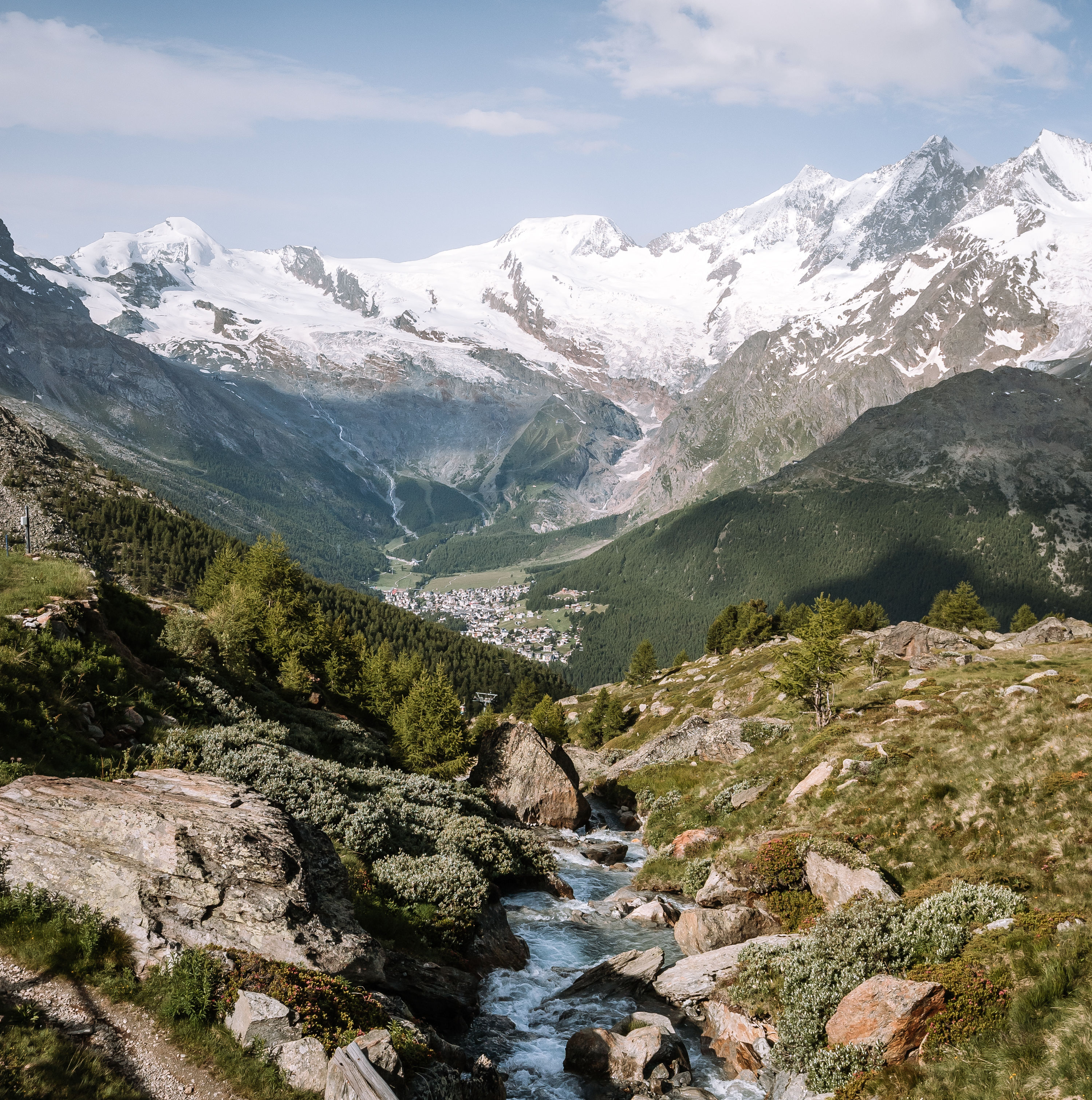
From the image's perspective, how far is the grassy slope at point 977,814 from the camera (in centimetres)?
1588

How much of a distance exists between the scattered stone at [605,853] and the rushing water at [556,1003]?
273 inches

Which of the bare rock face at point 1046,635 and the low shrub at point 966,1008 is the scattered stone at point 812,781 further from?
the bare rock face at point 1046,635

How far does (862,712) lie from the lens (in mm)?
49625

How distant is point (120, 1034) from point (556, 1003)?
16.2 m

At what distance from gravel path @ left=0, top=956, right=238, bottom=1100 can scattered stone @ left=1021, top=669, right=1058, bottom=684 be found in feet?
139

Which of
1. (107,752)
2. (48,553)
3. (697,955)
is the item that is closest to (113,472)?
(48,553)

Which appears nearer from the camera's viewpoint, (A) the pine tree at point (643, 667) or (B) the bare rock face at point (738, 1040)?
(B) the bare rock face at point (738, 1040)

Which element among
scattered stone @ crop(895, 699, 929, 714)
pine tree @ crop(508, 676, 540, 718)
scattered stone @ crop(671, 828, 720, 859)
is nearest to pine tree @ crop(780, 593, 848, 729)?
scattered stone @ crop(895, 699, 929, 714)

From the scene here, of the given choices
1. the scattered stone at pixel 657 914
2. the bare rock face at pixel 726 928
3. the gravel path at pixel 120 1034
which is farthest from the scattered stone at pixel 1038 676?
the gravel path at pixel 120 1034

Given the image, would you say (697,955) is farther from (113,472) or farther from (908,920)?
(113,472)

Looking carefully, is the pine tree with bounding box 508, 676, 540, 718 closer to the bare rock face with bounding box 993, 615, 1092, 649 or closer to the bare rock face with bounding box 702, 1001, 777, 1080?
the bare rock face with bounding box 993, 615, 1092, 649

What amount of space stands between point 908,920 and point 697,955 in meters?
8.60

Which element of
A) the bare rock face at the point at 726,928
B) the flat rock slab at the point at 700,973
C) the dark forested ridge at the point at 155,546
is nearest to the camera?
the flat rock slab at the point at 700,973

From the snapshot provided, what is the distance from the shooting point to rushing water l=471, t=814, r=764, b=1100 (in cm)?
A: 2033
